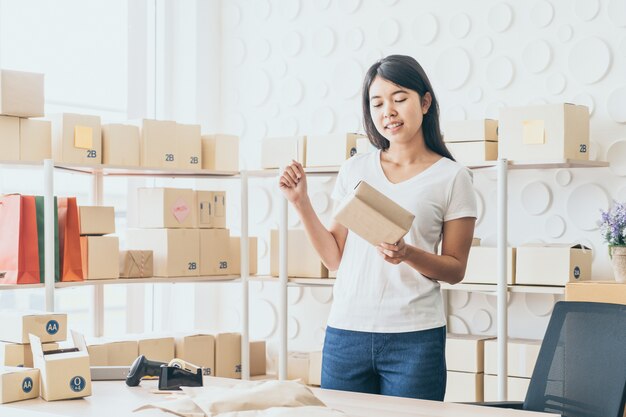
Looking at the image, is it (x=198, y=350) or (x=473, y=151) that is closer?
(x=473, y=151)

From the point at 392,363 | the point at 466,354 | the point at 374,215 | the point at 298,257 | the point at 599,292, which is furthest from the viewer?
the point at 298,257

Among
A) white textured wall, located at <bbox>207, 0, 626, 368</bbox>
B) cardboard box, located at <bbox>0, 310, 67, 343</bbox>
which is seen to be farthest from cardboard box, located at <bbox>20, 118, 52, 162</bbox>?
white textured wall, located at <bbox>207, 0, 626, 368</bbox>

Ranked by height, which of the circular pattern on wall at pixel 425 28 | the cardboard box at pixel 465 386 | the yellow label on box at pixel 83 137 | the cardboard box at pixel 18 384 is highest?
the circular pattern on wall at pixel 425 28

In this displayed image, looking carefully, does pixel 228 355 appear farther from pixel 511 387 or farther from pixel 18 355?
pixel 18 355

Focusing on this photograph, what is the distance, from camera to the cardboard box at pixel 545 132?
3508mm

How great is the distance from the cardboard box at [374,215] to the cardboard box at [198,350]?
2.23m

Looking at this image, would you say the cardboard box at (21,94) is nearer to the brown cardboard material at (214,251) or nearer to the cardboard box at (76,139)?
the cardboard box at (76,139)

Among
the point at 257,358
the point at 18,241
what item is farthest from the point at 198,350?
the point at 18,241

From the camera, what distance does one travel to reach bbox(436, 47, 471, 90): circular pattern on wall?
4.12 meters

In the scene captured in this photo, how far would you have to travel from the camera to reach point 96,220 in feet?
12.0

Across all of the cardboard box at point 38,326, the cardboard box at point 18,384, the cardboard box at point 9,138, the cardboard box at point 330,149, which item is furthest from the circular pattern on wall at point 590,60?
the cardboard box at point 18,384

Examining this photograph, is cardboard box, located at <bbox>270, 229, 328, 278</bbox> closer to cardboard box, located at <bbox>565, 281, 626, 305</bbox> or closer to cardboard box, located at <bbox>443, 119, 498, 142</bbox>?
cardboard box, located at <bbox>443, 119, 498, 142</bbox>

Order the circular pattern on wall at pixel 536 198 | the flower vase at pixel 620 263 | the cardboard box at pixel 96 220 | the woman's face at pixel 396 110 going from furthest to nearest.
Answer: the circular pattern on wall at pixel 536 198
the cardboard box at pixel 96 220
the flower vase at pixel 620 263
the woman's face at pixel 396 110

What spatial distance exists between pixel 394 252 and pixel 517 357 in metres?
1.90
